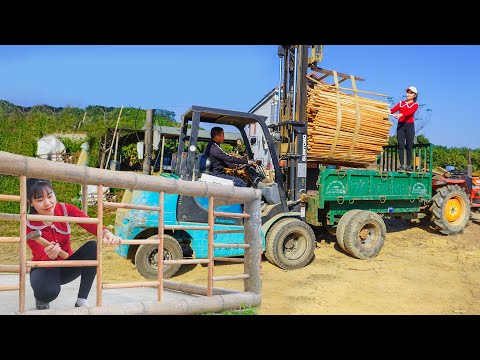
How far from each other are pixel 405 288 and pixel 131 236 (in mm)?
4024

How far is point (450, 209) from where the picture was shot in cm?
1042

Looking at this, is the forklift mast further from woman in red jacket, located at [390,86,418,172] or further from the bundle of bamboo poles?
woman in red jacket, located at [390,86,418,172]

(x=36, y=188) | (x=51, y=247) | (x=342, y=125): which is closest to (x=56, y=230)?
(x=51, y=247)

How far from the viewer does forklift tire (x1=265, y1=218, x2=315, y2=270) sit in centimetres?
726

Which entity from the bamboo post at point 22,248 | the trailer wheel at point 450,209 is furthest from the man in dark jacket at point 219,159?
the trailer wheel at point 450,209

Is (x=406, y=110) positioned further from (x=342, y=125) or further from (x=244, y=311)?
(x=244, y=311)

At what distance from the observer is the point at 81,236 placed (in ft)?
34.4

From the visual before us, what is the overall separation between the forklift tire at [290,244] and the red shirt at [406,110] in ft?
10.8

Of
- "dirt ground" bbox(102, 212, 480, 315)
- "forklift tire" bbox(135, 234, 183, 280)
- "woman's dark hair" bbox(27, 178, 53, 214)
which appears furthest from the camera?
"forklift tire" bbox(135, 234, 183, 280)

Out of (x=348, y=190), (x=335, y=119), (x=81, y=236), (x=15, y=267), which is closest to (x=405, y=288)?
(x=348, y=190)

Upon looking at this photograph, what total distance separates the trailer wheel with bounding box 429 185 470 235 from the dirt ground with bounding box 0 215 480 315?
0.40 m

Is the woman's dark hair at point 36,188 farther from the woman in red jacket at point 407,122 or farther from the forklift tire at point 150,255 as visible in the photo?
the woman in red jacket at point 407,122

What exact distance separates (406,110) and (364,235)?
8.80 feet

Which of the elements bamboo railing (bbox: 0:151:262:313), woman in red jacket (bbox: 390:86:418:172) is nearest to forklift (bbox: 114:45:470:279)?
woman in red jacket (bbox: 390:86:418:172)
